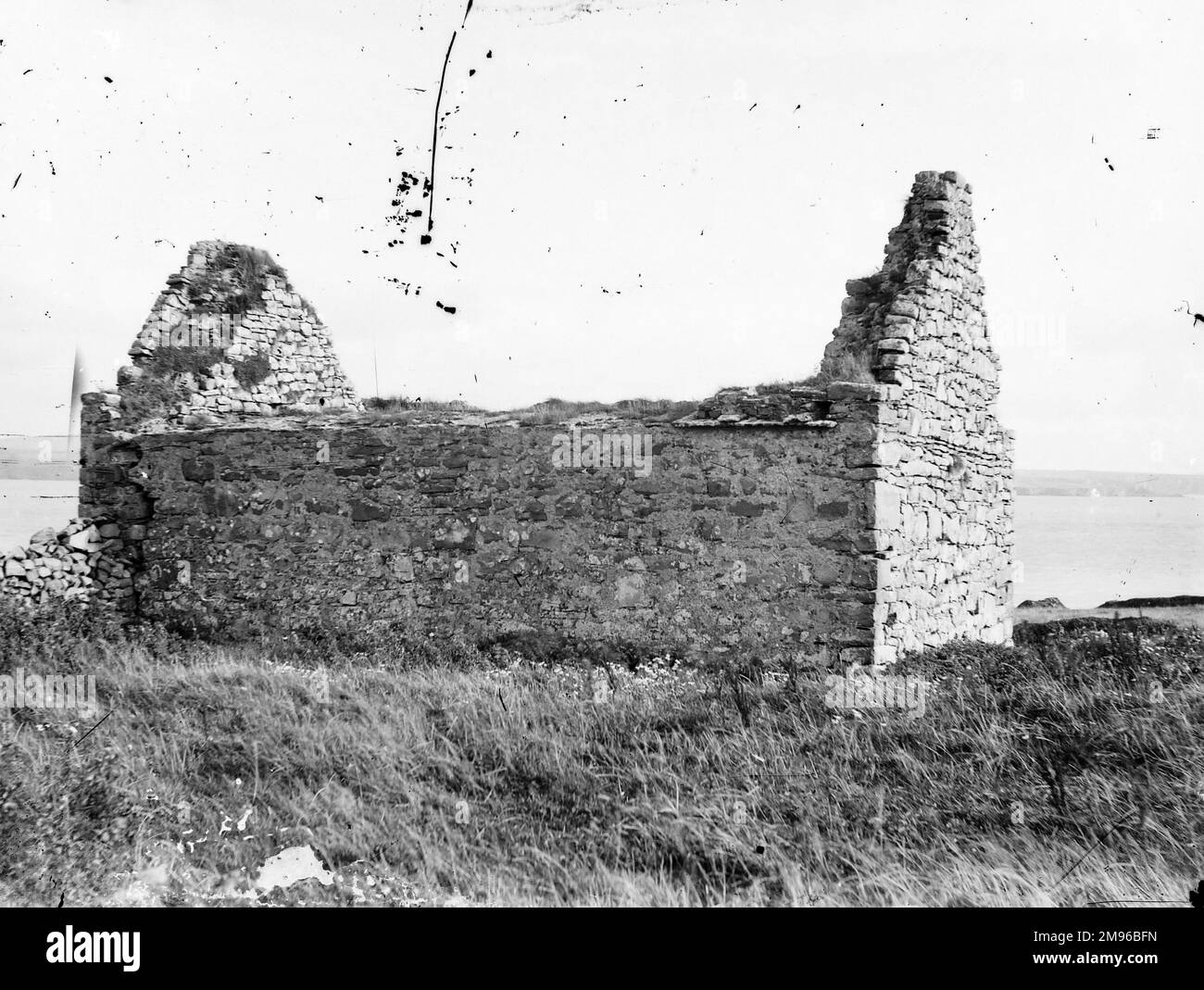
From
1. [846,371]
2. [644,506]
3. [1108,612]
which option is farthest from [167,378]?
[1108,612]

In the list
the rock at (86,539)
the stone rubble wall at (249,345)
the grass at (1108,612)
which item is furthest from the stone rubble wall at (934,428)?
Result: the rock at (86,539)

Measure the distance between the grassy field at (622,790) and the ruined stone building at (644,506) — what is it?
3.60ft

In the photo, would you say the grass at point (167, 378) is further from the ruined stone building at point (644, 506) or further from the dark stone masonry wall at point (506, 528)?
the dark stone masonry wall at point (506, 528)

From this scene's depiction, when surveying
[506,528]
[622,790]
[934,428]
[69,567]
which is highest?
[934,428]

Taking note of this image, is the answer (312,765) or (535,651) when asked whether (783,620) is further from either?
(312,765)

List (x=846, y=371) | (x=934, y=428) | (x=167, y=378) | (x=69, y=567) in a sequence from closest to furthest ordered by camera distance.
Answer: (x=846, y=371) → (x=934, y=428) → (x=69, y=567) → (x=167, y=378)
